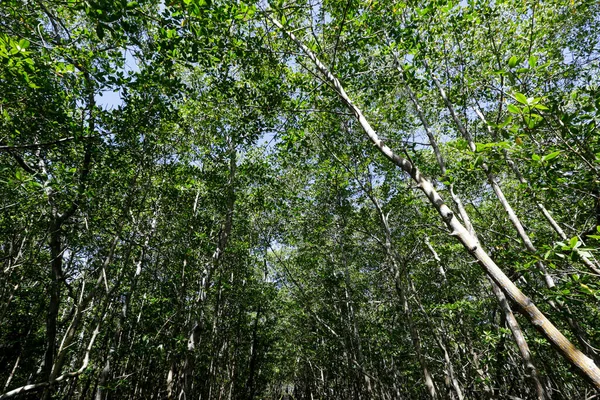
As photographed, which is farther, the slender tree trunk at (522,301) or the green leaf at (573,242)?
the green leaf at (573,242)

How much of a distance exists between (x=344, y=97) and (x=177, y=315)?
7.50 metres

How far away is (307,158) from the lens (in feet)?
26.9

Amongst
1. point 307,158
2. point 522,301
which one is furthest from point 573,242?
point 307,158

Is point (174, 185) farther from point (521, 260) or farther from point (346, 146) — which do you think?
point (521, 260)

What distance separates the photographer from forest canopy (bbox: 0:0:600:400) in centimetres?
346

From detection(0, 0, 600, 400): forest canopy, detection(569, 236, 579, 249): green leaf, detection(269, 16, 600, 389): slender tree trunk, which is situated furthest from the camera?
detection(0, 0, 600, 400): forest canopy

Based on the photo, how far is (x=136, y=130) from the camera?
6105 mm

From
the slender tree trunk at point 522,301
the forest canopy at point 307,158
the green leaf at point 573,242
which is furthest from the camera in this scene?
the forest canopy at point 307,158

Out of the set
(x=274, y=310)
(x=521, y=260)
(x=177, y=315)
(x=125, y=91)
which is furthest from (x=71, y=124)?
(x=274, y=310)

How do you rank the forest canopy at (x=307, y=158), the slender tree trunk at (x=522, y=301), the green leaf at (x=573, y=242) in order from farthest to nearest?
the forest canopy at (x=307, y=158) → the green leaf at (x=573, y=242) → the slender tree trunk at (x=522, y=301)

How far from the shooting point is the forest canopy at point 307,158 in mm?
3463

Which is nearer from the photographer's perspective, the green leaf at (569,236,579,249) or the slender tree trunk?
the slender tree trunk

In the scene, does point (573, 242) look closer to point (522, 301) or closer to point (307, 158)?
point (522, 301)

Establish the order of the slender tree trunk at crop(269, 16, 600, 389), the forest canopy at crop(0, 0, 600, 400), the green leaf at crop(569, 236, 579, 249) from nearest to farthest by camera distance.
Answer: the slender tree trunk at crop(269, 16, 600, 389) → the green leaf at crop(569, 236, 579, 249) → the forest canopy at crop(0, 0, 600, 400)
